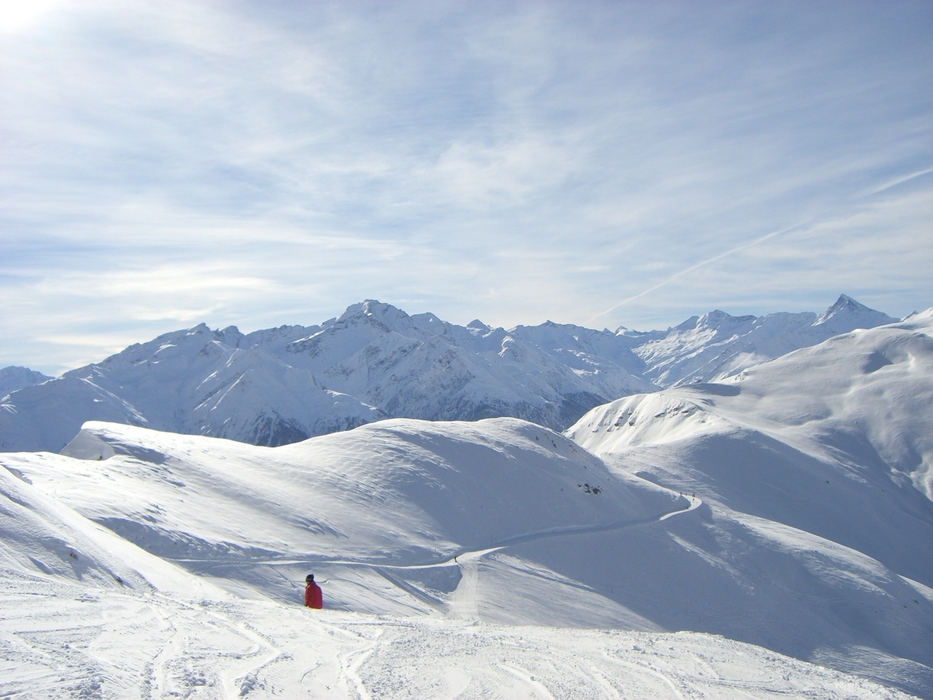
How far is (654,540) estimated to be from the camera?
41.4 meters

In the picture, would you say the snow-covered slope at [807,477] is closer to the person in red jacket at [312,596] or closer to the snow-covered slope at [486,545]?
the snow-covered slope at [486,545]

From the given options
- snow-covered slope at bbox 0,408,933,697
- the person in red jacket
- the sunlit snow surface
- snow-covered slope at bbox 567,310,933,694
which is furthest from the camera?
snow-covered slope at bbox 567,310,933,694

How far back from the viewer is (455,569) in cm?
3234

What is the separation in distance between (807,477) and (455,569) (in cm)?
5471

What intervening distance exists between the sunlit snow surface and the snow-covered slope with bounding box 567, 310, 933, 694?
0.29 metres

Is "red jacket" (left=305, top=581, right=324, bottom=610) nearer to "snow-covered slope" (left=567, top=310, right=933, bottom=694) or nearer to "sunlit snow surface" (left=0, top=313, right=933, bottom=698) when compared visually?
"sunlit snow surface" (left=0, top=313, right=933, bottom=698)

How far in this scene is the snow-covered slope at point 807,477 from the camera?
38062mm

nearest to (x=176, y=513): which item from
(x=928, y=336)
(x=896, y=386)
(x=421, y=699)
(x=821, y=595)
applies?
(x=421, y=699)

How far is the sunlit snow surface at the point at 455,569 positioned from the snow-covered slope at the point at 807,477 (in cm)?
29

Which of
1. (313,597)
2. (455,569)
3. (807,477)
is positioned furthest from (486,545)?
(807,477)

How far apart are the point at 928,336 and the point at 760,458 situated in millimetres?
70876

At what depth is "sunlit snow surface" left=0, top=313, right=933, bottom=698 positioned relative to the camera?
11.1 meters

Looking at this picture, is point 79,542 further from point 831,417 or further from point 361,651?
point 831,417

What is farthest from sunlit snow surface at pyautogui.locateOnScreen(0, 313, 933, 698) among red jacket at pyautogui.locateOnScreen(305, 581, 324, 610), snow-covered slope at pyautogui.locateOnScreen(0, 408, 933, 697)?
red jacket at pyautogui.locateOnScreen(305, 581, 324, 610)
